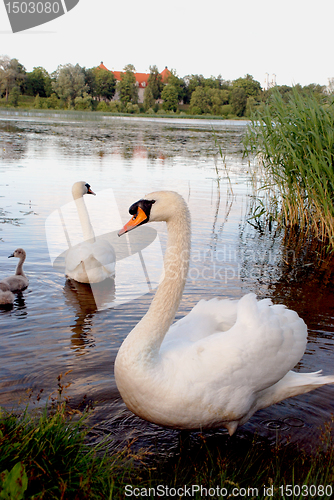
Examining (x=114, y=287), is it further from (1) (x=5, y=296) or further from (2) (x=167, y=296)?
(2) (x=167, y=296)

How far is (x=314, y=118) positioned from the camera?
27.5 feet

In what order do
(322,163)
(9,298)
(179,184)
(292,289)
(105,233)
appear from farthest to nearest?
(179,184) → (105,233) → (322,163) → (292,289) → (9,298)

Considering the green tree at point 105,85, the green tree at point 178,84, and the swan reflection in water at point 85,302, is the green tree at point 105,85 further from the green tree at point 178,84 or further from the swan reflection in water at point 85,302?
the swan reflection in water at point 85,302

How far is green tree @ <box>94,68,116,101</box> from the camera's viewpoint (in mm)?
113750

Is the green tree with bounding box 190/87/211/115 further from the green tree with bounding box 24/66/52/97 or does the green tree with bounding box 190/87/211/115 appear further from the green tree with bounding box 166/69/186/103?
the green tree with bounding box 24/66/52/97

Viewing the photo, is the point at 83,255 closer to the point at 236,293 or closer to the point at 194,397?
the point at 236,293

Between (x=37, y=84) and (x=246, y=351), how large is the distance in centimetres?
10565

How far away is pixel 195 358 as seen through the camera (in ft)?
10.1

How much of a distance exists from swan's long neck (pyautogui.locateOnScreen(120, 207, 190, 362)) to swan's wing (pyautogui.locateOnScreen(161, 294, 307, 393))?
0.17 meters

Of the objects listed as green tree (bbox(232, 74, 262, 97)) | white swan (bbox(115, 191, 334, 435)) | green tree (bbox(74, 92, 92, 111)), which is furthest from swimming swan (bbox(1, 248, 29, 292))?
green tree (bbox(232, 74, 262, 97))

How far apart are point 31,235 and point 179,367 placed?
6.09 meters

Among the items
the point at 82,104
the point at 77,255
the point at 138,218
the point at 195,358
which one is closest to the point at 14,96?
the point at 82,104

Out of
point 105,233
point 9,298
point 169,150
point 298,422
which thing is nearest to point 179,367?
point 298,422

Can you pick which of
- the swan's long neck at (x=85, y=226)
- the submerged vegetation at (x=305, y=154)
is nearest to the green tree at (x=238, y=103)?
the submerged vegetation at (x=305, y=154)
